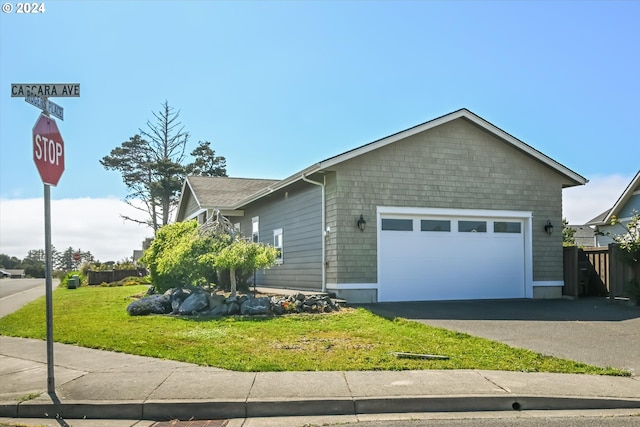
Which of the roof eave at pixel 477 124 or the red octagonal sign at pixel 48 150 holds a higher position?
the roof eave at pixel 477 124

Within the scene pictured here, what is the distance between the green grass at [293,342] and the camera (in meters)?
7.80

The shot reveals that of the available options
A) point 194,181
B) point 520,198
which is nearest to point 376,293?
point 520,198

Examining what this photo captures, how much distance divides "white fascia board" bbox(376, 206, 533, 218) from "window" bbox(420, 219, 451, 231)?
9.3 inches

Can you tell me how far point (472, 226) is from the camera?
54.4 ft

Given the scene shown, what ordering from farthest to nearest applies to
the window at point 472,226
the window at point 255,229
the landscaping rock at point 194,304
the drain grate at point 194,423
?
the window at point 255,229
the window at point 472,226
the landscaping rock at point 194,304
the drain grate at point 194,423

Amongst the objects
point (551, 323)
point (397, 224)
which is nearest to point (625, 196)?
point (397, 224)

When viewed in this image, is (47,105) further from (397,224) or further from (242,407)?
(397,224)

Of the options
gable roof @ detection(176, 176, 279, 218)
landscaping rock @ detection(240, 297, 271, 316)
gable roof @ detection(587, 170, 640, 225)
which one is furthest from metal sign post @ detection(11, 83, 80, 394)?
gable roof @ detection(587, 170, 640, 225)

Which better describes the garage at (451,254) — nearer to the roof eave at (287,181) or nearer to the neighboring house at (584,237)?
the roof eave at (287,181)

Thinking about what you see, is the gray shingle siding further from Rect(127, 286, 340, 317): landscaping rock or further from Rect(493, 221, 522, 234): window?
Rect(127, 286, 340, 317): landscaping rock

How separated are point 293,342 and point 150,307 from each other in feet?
18.1

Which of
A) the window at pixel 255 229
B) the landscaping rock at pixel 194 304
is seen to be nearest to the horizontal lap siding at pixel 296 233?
the window at pixel 255 229

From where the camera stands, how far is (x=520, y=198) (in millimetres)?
17062

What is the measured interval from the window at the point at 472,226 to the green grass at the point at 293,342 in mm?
4587
